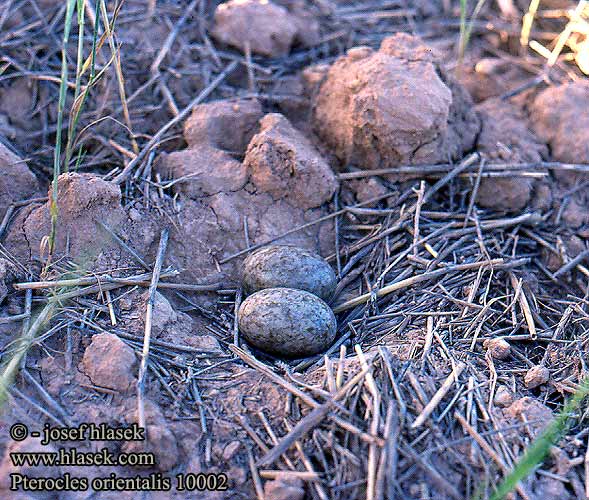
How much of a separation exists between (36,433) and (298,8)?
3.14 meters

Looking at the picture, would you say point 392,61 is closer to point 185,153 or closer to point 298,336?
point 185,153

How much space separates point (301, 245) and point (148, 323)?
993 millimetres

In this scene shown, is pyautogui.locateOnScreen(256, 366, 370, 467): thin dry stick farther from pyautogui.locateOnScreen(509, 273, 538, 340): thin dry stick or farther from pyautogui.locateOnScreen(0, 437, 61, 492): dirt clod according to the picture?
pyautogui.locateOnScreen(509, 273, 538, 340): thin dry stick

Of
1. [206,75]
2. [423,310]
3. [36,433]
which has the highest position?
[206,75]

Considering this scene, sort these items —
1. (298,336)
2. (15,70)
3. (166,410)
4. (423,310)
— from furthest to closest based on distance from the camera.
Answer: (15,70)
(423,310)
(298,336)
(166,410)

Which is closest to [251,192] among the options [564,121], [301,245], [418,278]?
[301,245]

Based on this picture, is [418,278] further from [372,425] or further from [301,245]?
[372,425]

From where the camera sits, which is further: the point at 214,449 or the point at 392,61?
the point at 392,61

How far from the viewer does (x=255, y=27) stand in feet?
13.6

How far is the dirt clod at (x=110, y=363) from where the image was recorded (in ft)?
8.20

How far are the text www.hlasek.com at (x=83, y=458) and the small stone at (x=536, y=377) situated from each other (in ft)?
4.85

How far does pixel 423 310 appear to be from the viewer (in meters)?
3.10

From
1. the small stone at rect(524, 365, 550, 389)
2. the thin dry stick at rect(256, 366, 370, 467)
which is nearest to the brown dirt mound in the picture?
the small stone at rect(524, 365, 550, 389)

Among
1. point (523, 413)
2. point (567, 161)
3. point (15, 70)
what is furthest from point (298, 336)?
point (15, 70)
